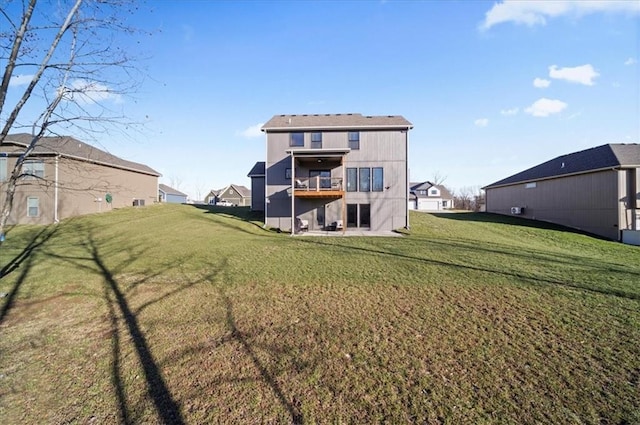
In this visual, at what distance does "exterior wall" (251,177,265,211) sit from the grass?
15.1m

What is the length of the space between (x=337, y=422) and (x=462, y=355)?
2209mm

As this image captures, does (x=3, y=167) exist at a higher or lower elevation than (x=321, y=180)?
higher

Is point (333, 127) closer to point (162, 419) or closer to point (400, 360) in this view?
point (400, 360)

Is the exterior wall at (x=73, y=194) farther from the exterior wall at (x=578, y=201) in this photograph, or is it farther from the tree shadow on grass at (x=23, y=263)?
the exterior wall at (x=578, y=201)

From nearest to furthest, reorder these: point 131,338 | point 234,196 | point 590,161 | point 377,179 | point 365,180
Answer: point 131,338 → point 377,179 → point 365,180 → point 590,161 → point 234,196

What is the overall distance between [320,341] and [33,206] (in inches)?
941

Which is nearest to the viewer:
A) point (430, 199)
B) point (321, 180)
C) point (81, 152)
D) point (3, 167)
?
point (321, 180)

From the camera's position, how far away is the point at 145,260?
9.46 meters

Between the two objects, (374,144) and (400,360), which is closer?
(400,360)

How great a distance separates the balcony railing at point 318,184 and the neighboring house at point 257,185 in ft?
21.0

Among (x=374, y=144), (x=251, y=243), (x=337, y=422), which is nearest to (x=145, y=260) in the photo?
(x=251, y=243)

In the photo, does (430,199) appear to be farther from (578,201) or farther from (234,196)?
(234,196)

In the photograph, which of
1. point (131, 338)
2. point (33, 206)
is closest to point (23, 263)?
point (131, 338)

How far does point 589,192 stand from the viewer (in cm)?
1978
